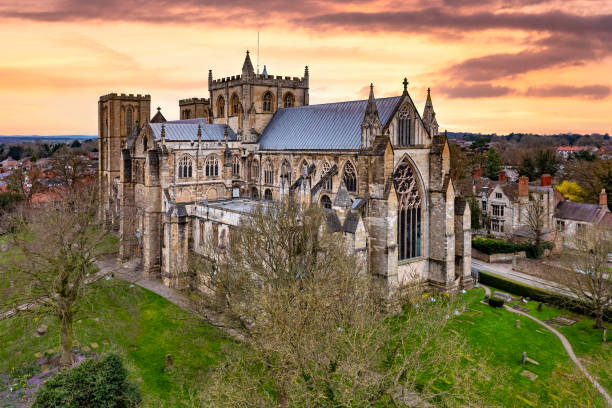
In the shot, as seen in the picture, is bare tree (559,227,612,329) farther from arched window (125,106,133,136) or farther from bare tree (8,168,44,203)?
bare tree (8,168,44,203)

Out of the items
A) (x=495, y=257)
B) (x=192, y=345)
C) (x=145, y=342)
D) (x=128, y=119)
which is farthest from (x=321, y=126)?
(x=128, y=119)

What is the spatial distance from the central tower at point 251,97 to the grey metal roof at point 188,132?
2.20 m

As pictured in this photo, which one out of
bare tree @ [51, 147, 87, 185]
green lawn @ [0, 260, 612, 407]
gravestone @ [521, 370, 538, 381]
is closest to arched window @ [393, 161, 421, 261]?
green lawn @ [0, 260, 612, 407]

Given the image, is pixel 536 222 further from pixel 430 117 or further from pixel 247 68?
pixel 247 68

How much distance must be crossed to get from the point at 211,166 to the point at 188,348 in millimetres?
21376

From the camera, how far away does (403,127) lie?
1367 inches

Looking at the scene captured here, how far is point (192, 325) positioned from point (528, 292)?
95.9 ft

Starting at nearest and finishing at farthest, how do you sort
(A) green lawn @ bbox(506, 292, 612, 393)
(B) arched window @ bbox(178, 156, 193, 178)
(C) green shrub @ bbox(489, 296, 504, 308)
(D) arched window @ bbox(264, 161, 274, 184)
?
(A) green lawn @ bbox(506, 292, 612, 393)
(C) green shrub @ bbox(489, 296, 504, 308)
(B) arched window @ bbox(178, 156, 193, 178)
(D) arched window @ bbox(264, 161, 274, 184)

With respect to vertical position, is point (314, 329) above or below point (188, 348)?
above

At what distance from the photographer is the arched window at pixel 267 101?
169ft

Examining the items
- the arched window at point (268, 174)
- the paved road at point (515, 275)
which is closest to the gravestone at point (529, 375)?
the paved road at point (515, 275)

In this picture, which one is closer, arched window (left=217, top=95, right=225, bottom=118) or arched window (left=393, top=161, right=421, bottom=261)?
arched window (left=393, top=161, right=421, bottom=261)

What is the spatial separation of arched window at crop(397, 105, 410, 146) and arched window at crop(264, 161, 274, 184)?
51.7 feet

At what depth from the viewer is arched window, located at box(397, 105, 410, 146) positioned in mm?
34344
